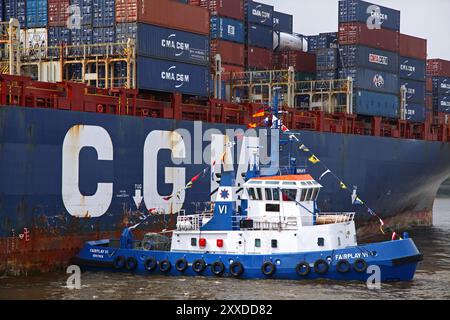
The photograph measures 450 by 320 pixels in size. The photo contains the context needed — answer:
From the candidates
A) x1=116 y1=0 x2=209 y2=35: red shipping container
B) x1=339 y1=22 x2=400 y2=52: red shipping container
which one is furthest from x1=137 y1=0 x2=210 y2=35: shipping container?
x1=339 y1=22 x2=400 y2=52: red shipping container

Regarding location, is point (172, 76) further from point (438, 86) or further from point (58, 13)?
point (438, 86)

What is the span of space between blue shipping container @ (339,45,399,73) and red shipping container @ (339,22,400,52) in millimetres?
267

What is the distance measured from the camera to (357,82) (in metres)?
42.6

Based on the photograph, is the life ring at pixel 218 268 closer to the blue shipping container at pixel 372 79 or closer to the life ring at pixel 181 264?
the life ring at pixel 181 264

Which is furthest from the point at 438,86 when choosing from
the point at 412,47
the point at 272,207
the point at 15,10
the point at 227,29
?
the point at 272,207

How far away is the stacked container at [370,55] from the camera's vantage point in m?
42.9

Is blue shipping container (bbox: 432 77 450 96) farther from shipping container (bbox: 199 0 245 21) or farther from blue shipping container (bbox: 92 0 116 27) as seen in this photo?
blue shipping container (bbox: 92 0 116 27)

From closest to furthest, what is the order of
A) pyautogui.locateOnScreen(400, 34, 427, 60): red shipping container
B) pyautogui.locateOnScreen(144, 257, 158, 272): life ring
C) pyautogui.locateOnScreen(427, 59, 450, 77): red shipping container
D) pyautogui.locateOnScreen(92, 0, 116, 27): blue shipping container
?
pyautogui.locateOnScreen(144, 257, 158, 272): life ring
pyautogui.locateOnScreen(92, 0, 116, 27): blue shipping container
pyautogui.locateOnScreen(400, 34, 427, 60): red shipping container
pyautogui.locateOnScreen(427, 59, 450, 77): red shipping container

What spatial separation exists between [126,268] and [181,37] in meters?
10.7

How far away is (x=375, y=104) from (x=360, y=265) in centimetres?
2173

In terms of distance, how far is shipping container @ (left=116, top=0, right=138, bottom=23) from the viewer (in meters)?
30.2

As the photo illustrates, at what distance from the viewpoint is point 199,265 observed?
79.6ft

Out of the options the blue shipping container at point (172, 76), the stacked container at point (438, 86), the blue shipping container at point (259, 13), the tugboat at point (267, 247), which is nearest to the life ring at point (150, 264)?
the tugboat at point (267, 247)

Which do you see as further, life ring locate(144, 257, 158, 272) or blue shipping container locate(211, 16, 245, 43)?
blue shipping container locate(211, 16, 245, 43)
